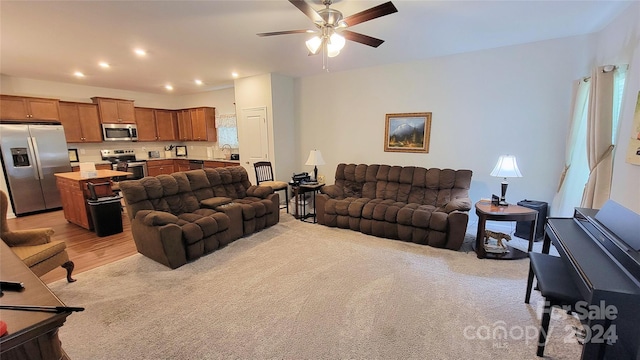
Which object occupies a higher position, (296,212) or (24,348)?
(24,348)

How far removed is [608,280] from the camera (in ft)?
4.37

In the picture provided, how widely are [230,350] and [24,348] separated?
1.13m

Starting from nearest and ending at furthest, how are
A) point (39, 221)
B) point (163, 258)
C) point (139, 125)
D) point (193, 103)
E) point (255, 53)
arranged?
point (163, 258)
point (255, 53)
point (39, 221)
point (139, 125)
point (193, 103)

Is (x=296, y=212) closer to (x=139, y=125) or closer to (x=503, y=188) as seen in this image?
(x=503, y=188)

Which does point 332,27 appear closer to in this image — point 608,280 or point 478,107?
point 608,280

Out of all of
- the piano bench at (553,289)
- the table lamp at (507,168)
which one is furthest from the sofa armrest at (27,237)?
the table lamp at (507,168)

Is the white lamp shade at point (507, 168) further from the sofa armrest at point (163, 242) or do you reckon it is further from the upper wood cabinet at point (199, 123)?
the upper wood cabinet at point (199, 123)

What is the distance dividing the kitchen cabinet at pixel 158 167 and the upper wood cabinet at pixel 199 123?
0.93 m

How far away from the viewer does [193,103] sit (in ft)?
24.9

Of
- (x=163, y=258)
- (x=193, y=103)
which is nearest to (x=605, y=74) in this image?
(x=163, y=258)

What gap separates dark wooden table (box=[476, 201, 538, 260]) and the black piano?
1.02 metres

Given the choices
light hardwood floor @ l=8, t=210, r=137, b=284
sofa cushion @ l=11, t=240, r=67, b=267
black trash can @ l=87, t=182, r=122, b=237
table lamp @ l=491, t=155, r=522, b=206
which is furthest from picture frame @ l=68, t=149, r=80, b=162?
table lamp @ l=491, t=155, r=522, b=206

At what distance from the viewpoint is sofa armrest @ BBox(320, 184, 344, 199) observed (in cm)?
442

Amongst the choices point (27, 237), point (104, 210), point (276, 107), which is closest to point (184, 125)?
point (276, 107)
